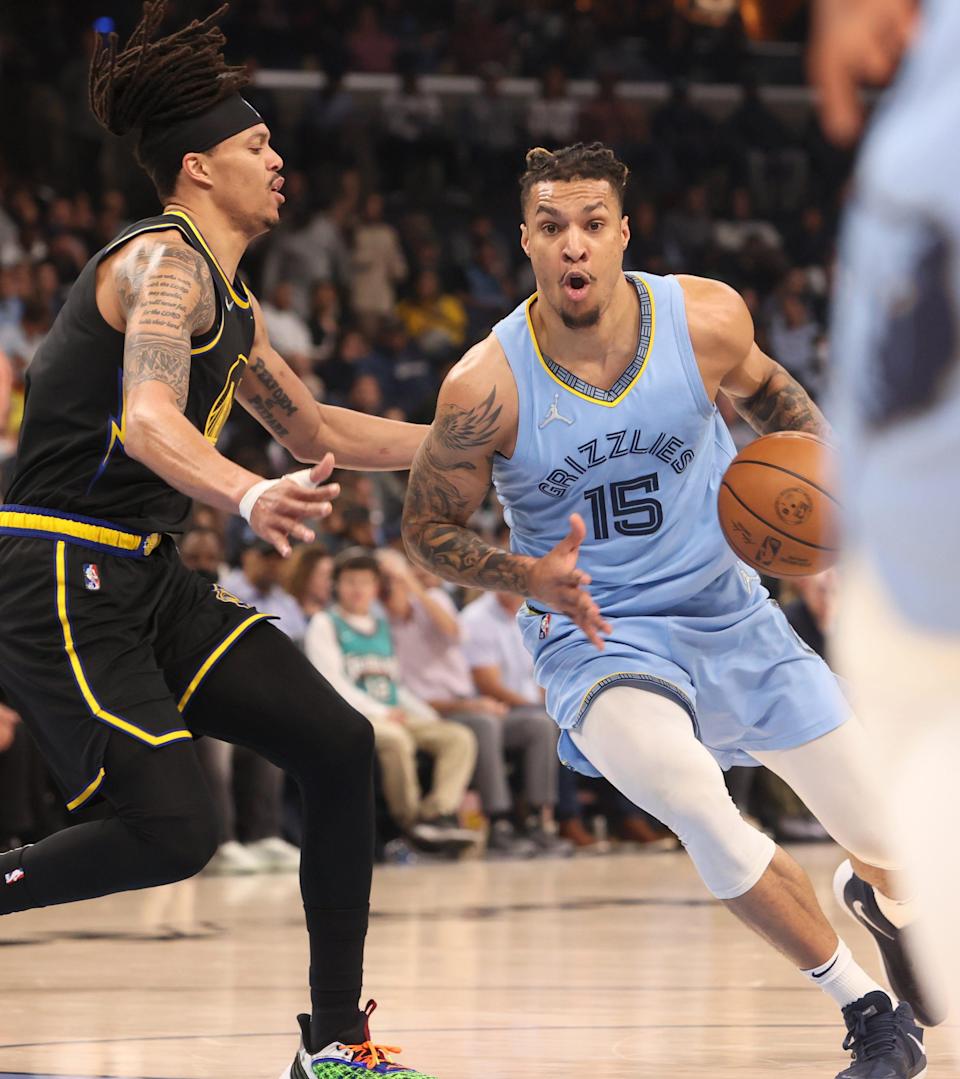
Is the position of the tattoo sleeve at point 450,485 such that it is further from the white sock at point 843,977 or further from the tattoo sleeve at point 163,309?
the white sock at point 843,977

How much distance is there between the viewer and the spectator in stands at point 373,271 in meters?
15.0

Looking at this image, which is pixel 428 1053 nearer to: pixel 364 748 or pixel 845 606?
pixel 364 748

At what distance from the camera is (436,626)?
10.6m

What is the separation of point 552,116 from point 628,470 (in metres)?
14.0

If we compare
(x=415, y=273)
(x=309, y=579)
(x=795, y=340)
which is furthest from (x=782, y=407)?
(x=795, y=340)

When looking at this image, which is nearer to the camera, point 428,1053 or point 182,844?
point 182,844

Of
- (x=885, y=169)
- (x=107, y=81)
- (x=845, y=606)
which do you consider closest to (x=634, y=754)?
(x=107, y=81)

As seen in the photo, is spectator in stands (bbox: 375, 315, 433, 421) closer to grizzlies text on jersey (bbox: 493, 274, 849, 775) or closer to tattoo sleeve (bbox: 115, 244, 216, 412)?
grizzlies text on jersey (bbox: 493, 274, 849, 775)

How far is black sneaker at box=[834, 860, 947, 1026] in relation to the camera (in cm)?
456

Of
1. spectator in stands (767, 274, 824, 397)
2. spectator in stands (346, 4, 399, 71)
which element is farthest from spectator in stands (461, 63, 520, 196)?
spectator in stands (767, 274, 824, 397)

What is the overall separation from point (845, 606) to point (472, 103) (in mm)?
16451

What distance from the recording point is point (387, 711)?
395 inches

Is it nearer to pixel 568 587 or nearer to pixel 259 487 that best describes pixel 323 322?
pixel 568 587

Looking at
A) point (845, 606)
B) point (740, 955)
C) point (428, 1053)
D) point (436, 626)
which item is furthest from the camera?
point (436, 626)
